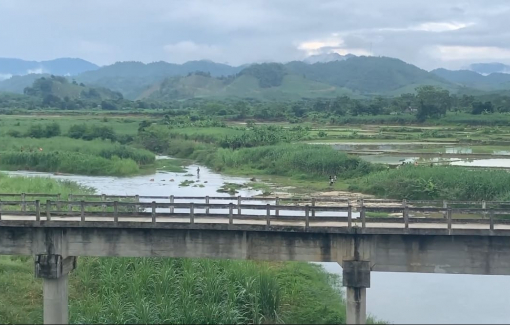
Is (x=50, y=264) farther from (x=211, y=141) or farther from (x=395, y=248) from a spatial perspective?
(x=211, y=141)

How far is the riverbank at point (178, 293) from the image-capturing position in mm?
24766

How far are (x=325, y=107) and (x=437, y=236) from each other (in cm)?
16510

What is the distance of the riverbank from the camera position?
24.8 metres

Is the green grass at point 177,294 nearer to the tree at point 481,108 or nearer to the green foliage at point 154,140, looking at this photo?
the green foliage at point 154,140

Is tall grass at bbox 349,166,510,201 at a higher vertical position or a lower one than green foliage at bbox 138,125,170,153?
lower

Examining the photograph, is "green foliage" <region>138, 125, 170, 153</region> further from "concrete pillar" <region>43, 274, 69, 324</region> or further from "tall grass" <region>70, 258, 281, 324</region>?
"concrete pillar" <region>43, 274, 69, 324</region>

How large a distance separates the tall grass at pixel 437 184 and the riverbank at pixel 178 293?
795 inches

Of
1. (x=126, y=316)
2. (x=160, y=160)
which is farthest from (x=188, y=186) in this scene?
(x=126, y=316)

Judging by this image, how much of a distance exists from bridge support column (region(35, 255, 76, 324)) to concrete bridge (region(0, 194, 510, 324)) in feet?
0.12

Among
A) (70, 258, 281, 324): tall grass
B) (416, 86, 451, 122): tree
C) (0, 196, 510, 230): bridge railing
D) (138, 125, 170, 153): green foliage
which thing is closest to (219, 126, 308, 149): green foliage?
(138, 125, 170, 153): green foliage

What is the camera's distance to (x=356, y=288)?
22.2 metres

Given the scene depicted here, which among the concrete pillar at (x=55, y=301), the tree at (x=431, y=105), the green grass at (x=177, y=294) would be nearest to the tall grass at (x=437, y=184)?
the green grass at (x=177, y=294)

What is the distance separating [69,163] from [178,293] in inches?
1925

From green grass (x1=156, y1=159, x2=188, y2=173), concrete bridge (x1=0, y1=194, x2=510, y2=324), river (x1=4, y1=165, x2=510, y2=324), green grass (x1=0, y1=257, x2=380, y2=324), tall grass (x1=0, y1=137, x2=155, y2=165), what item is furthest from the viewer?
tall grass (x1=0, y1=137, x2=155, y2=165)
